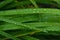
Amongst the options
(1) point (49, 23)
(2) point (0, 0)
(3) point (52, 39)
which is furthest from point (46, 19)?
(2) point (0, 0)

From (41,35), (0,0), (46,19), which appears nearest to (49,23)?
(46,19)

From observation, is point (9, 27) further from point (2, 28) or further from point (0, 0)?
point (0, 0)

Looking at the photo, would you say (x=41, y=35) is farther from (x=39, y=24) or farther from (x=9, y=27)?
(x=9, y=27)

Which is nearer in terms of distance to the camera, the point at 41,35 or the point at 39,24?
the point at 39,24

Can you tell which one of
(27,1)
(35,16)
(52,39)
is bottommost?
(52,39)

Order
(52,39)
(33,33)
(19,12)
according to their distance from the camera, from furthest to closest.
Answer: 1. (52,39)
2. (33,33)
3. (19,12)

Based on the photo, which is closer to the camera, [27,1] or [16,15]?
[16,15]

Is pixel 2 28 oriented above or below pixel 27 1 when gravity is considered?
below

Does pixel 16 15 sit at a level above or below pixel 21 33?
above

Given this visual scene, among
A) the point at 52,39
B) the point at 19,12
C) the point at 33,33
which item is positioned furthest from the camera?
the point at 52,39
